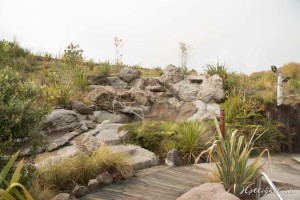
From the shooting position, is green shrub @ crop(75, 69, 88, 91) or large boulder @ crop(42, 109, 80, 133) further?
green shrub @ crop(75, 69, 88, 91)

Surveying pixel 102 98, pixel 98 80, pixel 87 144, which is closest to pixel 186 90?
pixel 98 80

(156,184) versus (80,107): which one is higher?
(80,107)

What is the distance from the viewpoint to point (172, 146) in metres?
7.38

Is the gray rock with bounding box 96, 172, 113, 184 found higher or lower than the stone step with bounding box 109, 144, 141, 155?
lower

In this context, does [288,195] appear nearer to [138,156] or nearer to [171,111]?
[138,156]

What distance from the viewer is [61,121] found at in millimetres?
9070

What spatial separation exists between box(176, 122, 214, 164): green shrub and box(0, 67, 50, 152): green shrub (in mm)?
3554

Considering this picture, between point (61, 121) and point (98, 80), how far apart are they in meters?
3.69

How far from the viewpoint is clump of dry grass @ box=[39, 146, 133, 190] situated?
5297mm

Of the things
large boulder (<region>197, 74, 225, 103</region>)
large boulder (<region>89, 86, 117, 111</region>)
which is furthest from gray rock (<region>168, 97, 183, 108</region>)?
large boulder (<region>89, 86, 117, 111</region>)

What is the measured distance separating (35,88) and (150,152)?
307cm

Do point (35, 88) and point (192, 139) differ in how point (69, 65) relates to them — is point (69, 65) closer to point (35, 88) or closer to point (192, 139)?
point (192, 139)

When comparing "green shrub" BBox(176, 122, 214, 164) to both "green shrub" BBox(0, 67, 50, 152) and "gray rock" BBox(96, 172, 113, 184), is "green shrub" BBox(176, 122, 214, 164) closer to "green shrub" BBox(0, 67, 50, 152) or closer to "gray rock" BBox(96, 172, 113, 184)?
"gray rock" BBox(96, 172, 113, 184)

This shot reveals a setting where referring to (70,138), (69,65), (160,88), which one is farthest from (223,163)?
(69,65)
